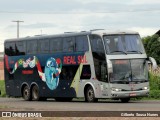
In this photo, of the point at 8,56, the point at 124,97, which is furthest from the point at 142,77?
the point at 8,56

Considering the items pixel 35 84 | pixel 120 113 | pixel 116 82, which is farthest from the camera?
pixel 35 84

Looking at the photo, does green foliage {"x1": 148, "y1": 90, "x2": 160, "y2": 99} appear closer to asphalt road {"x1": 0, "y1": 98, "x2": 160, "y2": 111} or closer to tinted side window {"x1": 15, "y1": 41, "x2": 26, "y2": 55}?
asphalt road {"x1": 0, "y1": 98, "x2": 160, "y2": 111}

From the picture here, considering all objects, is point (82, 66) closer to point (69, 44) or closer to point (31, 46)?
point (69, 44)

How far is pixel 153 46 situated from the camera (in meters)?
72.8

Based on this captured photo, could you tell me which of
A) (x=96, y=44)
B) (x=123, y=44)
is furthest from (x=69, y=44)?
(x=123, y=44)

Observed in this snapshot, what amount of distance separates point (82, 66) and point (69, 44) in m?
1.55

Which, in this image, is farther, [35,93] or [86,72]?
[35,93]

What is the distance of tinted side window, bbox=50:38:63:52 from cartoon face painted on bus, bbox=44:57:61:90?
1.92ft

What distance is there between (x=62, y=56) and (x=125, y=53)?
434 centimetres

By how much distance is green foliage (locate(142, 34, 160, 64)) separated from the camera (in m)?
72.4

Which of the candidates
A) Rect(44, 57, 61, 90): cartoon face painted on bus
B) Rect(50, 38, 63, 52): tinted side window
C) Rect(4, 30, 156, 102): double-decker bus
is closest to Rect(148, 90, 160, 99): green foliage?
Rect(4, 30, 156, 102): double-decker bus

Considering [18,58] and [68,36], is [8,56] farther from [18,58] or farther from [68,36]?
[68,36]

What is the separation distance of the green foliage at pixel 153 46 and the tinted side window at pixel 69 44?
119ft

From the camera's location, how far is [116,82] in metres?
34.0
